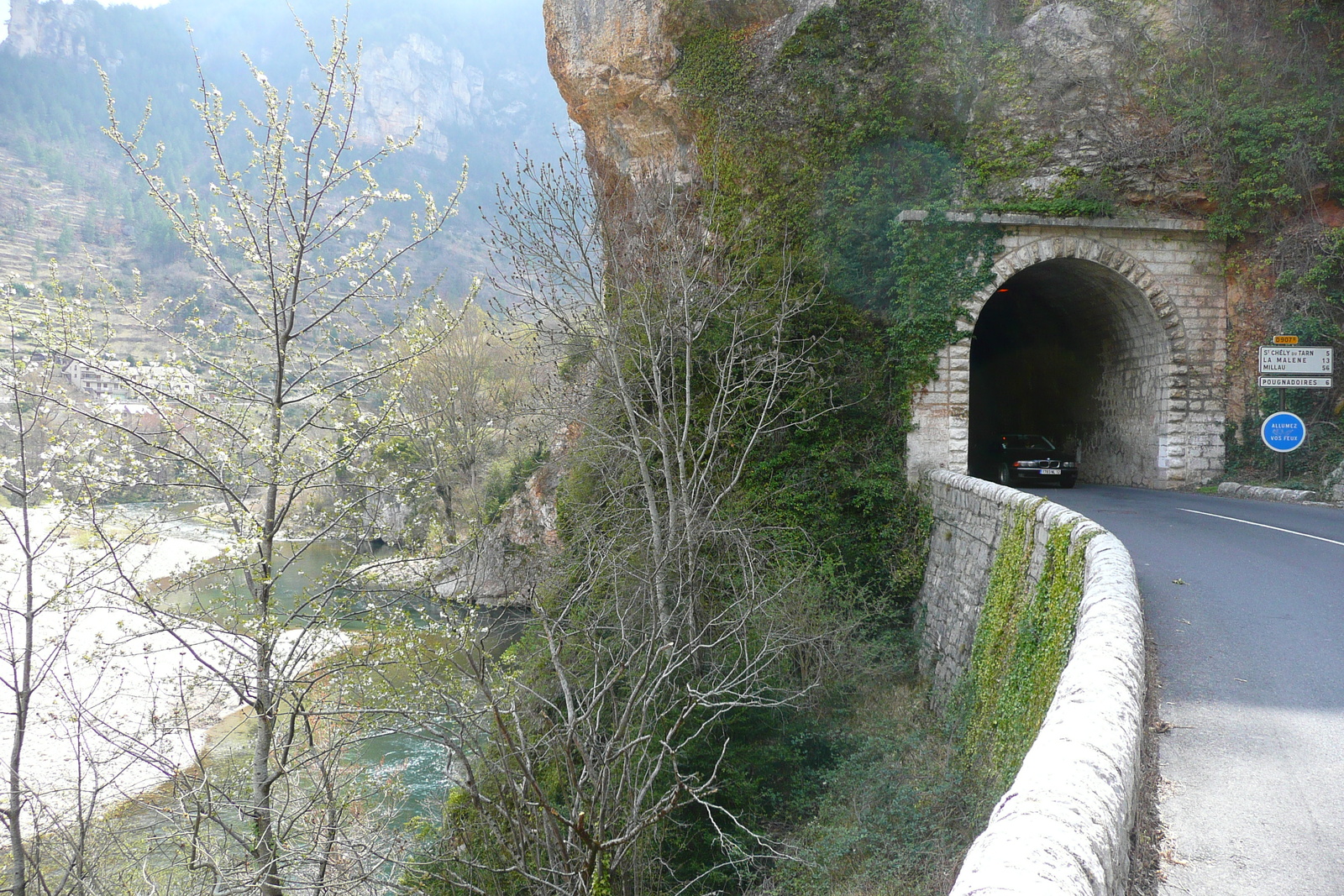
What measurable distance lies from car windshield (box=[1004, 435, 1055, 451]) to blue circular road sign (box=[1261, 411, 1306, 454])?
3960 mm

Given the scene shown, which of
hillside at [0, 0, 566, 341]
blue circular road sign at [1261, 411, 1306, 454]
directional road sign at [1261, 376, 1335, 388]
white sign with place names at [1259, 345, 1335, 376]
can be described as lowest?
blue circular road sign at [1261, 411, 1306, 454]

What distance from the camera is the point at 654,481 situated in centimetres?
1291

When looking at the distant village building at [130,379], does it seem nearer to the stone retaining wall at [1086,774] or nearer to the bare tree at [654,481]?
the bare tree at [654,481]

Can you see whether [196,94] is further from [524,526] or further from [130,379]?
[130,379]

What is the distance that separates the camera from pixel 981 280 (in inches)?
564

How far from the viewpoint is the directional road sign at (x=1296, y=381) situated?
42.9ft

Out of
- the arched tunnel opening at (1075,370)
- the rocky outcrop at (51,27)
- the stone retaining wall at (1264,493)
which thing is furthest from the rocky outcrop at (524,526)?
the rocky outcrop at (51,27)

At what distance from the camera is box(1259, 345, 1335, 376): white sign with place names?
42.8ft

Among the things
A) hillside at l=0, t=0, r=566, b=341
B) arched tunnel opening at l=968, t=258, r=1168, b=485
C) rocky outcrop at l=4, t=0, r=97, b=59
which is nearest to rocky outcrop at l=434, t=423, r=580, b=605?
arched tunnel opening at l=968, t=258, r=1168, b=485

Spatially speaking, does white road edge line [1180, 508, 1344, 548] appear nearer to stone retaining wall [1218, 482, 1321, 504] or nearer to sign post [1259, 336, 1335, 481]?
stone retaining wall [1218, 482, 1321, 504]

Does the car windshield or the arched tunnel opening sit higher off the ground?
the arched tunnel opening

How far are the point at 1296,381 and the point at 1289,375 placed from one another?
0.14m

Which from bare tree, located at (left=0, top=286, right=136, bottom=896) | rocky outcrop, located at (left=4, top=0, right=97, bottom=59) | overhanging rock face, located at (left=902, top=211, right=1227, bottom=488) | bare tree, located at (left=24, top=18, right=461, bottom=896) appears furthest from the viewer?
rocky outcrop, located at (left=4, top=0, right=97, bottom=59)

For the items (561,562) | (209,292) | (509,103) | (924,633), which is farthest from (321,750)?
(509,103)
